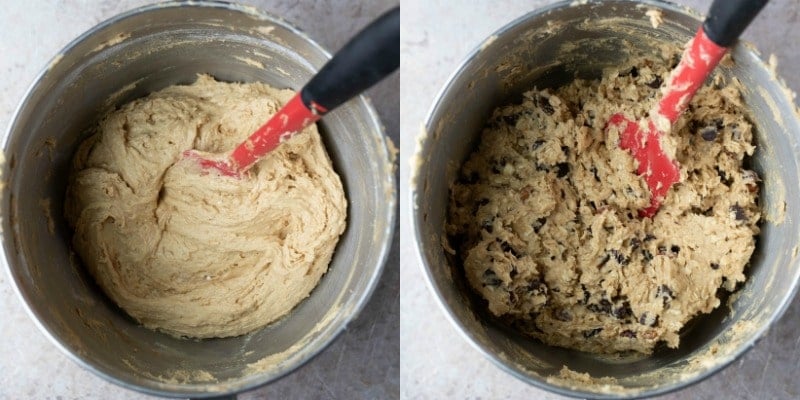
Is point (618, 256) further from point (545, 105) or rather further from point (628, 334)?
point (545, 105)

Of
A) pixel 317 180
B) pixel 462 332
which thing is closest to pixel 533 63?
pixel 317 180

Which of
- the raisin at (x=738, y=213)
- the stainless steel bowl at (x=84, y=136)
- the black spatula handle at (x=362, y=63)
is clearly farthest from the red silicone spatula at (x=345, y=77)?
the raisin at (x=738, y=213)

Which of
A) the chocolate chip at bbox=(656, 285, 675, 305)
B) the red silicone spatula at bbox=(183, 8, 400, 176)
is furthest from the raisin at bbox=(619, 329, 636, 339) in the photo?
the red silicone spatula at bbox=(183, 8, 400, 176)

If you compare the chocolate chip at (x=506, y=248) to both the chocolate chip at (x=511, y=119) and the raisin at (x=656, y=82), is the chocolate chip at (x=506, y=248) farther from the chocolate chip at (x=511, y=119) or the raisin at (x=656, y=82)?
the raisin at (x=656, y=82)

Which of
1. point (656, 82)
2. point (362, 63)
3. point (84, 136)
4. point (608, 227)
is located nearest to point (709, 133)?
point (656, 82)

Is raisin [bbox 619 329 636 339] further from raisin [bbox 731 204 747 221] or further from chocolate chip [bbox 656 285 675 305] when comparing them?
raisin [bbox 731 204 747 221]

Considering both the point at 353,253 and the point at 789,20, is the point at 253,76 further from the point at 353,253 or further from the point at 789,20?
the point at 789,20
